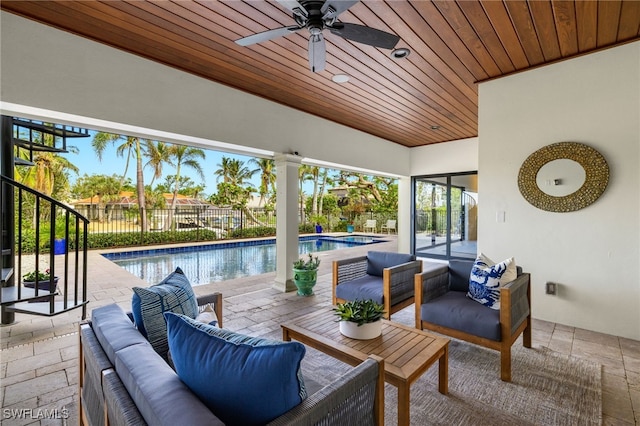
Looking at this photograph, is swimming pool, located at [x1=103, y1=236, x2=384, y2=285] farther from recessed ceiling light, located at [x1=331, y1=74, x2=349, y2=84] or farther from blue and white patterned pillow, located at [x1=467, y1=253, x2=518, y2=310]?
blue and white patterned pillow, located at [x1=467, y1=253, x2=518, y2=310]

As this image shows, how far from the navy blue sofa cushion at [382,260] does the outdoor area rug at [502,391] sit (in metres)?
1.18

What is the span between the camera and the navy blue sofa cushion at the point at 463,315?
2295 millimetres

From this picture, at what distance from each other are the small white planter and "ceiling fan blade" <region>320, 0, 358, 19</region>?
1986 mm

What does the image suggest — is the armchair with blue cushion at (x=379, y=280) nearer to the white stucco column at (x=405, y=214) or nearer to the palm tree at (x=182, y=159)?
the white stucco column at (x=405, y=214)

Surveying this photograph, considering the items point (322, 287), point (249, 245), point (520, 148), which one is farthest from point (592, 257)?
point (249, 245)

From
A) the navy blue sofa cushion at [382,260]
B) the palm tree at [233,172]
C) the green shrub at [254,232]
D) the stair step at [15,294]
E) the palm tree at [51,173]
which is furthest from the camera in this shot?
the palm tree at [233,172]

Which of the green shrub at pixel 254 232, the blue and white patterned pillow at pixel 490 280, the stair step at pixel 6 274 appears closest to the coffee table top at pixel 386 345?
the blue and white patterned pillow at pixel 490 280

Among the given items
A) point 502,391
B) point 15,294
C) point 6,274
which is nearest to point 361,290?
point 502,391

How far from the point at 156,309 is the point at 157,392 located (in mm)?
721

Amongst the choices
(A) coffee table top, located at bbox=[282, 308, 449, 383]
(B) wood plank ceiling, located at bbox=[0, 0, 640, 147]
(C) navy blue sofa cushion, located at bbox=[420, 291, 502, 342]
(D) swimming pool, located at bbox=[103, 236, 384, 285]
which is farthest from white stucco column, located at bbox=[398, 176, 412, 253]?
(A) coffee table top, located at bbox=[282, 308, 449, 383]

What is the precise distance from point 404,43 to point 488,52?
92cm

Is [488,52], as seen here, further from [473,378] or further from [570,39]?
[473,378]

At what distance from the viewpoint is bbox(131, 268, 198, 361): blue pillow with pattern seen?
4.97 feet

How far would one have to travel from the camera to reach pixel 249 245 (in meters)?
11.4
